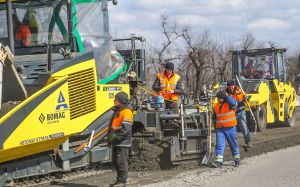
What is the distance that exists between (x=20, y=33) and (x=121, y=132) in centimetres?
239

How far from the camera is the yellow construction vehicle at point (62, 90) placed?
6.73 meters

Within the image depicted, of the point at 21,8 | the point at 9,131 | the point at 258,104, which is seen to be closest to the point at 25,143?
the point at 9,131

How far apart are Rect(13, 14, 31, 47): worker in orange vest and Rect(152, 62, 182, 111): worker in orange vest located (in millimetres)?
3031

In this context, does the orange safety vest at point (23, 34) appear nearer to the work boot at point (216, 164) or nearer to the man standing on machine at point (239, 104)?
the work boot at point (216, 164)

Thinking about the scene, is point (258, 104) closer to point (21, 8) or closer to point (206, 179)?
point (206, 179)

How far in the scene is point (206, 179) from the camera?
328 inches

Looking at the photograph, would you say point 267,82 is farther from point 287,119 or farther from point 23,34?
point 23,34

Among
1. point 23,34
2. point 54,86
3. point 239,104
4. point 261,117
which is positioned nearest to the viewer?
point 54,86

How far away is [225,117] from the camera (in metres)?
10.1

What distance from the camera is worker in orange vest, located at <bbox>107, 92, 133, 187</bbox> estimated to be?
7746mm

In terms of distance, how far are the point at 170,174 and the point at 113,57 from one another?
89.2 inches

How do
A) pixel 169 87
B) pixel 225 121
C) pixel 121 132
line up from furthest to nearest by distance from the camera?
pixel 169 87 → pixel 225 121 → pixel 121 132

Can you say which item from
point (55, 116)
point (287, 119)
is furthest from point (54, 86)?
point (287, 119)

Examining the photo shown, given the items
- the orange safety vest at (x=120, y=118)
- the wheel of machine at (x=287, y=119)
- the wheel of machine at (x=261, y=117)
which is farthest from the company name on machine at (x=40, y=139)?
the wheel of machine at (x=287, y=119)
